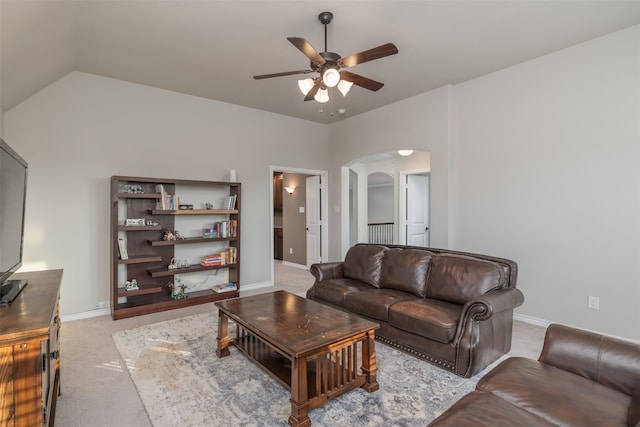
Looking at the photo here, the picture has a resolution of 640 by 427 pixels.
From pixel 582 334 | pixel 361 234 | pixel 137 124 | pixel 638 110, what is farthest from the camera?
pixel 361 234

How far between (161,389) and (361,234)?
18.7 ft

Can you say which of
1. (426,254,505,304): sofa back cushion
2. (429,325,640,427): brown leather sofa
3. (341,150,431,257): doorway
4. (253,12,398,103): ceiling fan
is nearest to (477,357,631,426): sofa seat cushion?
(429,325,640,427): brown leather sofa

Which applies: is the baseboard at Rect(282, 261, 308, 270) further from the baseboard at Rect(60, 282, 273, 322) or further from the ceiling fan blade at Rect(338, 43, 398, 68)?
the ceiling fan blade at Rect(338, 43, 398, 68)

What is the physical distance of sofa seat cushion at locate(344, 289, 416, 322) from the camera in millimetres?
2980

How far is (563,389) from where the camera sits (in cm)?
149

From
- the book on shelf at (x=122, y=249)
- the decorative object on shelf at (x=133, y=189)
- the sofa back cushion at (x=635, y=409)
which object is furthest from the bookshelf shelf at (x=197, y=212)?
the sofa back cushion at (x=635, y=409)

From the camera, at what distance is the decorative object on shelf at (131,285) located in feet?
13.0

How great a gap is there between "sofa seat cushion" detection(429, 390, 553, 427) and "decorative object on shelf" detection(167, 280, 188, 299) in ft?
12.5

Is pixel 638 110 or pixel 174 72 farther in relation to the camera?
pixel 174 72

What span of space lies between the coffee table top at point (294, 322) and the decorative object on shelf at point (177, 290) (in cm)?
178

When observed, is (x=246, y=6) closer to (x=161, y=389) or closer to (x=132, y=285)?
(x=161, y=389)

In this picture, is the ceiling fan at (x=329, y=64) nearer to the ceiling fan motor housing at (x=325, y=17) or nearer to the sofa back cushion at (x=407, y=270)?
the ceiling fan motor housing at (x=325, y=17)

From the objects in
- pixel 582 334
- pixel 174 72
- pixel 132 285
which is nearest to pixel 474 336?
pixel 582 334

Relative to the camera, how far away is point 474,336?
2414 millimetres
